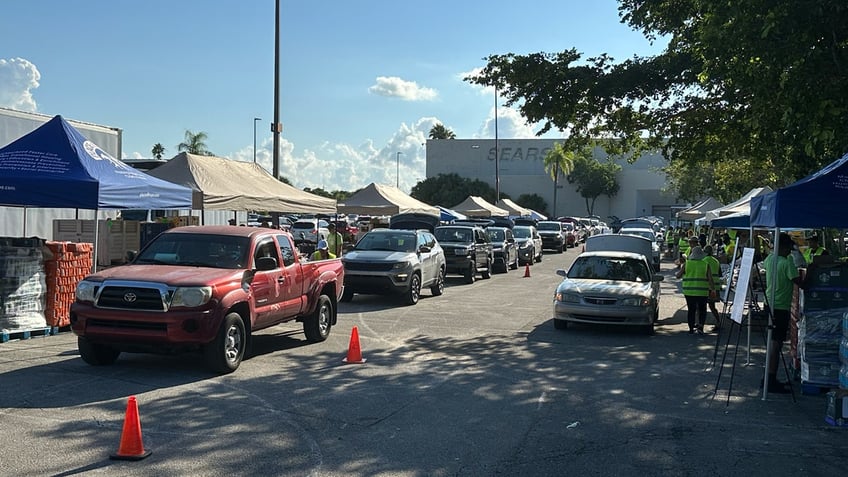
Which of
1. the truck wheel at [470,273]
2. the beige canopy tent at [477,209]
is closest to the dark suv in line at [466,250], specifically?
the truck wheel at [470,273]

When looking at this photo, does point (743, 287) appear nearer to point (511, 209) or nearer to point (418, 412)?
→ point (418, 412)

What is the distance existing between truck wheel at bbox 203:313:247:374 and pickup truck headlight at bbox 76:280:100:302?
1.43 metres

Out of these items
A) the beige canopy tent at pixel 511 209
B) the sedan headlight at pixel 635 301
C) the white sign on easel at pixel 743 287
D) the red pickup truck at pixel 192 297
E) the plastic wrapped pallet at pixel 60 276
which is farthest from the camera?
the beige canopy tent at pixel 511 209

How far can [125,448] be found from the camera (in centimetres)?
616

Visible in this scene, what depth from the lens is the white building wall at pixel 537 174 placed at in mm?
92812

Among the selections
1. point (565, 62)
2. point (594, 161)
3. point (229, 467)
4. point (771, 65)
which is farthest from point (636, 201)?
point (229, 467)

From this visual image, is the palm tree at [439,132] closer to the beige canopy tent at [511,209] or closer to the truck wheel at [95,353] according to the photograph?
the beige canopy tent at [511,209]

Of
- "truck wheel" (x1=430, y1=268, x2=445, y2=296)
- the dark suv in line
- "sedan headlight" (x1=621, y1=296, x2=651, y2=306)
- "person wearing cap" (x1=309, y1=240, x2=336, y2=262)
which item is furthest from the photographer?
the dark suv in line

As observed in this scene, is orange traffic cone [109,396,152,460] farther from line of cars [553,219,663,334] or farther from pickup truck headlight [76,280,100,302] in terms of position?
line of cars [553,219,663,334]

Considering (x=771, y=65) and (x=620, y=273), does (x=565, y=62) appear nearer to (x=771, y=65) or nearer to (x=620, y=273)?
(x=620, y=273)

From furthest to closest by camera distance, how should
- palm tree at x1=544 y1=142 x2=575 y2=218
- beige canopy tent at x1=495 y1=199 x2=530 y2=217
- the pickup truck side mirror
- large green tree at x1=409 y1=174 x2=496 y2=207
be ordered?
large green tree at x1=409 y1=174 x2=496 y2=207
palm tree at x1=544 y1=142 x2=575 y2=218
beige canopy tent at x1=495 y1=199 x2=530 y2=217
the pickup truck side mirror

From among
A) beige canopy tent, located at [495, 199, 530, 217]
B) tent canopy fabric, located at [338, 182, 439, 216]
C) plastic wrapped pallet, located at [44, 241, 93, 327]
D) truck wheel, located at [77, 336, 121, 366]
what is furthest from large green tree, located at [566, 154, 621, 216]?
truck wheel, located at [77, 336, 121, 366]

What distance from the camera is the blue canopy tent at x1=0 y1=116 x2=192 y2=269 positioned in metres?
12.3

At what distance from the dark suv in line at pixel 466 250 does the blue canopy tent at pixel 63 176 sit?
12033 millimetres
